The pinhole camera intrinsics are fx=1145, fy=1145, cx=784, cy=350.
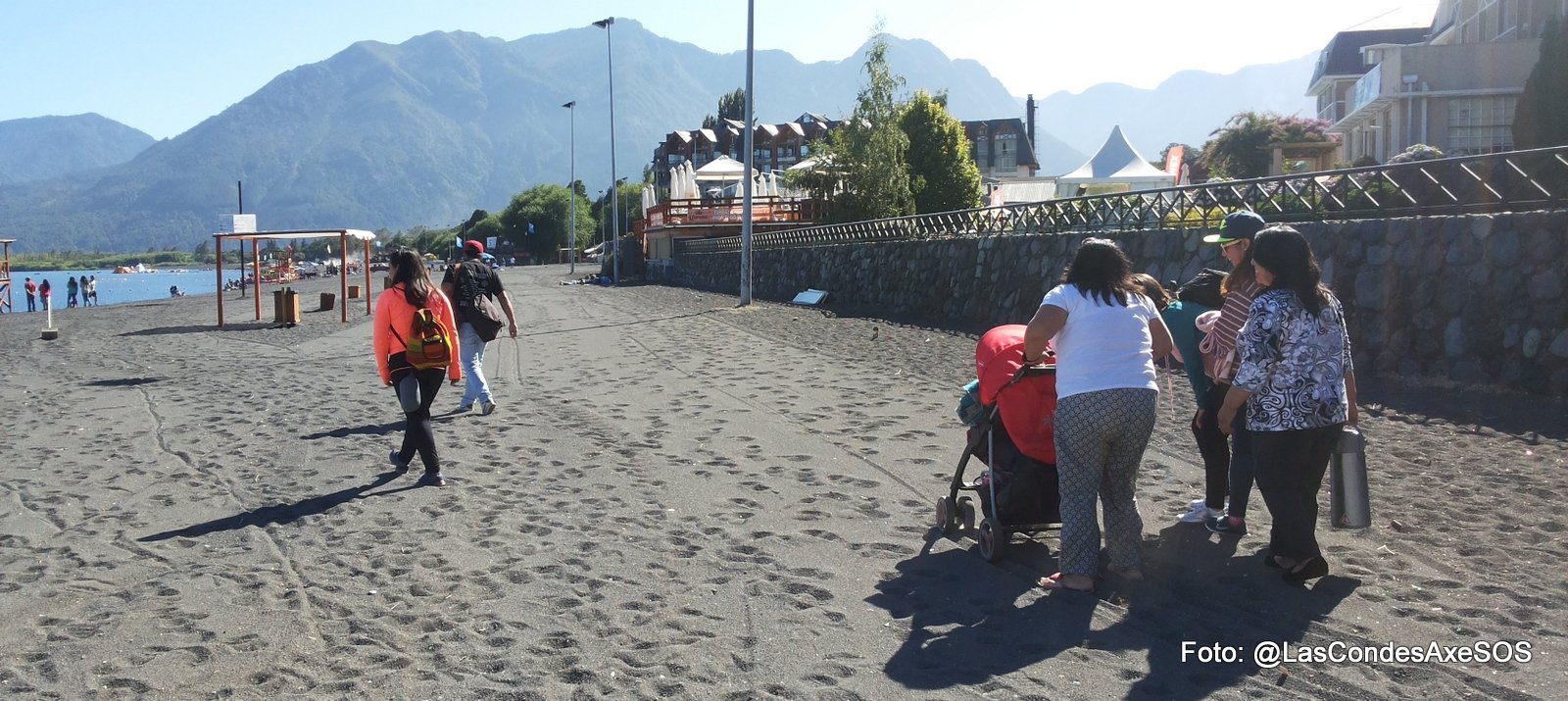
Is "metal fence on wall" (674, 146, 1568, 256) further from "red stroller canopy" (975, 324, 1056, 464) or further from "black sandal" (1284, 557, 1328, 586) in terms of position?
"red stroller canopy" (975, 324, 1056, 464)

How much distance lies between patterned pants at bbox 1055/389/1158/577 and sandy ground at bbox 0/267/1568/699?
0.66ft

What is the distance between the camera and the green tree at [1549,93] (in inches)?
925

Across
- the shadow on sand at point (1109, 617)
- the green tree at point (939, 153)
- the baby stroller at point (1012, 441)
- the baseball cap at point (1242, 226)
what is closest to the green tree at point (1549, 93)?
the baseball cap at point (1242, 226)

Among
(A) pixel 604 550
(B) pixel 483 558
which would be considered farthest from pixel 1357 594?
(B) pixel 483 558

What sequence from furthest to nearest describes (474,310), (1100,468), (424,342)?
1. (474,310)
2. (424,342)
3. (1100,468)

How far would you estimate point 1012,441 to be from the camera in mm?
5316

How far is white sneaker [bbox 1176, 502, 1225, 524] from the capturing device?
5.90 m

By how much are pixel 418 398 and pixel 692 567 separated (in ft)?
9.19

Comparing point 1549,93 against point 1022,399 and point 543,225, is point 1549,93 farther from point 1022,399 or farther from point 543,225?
point 543,225

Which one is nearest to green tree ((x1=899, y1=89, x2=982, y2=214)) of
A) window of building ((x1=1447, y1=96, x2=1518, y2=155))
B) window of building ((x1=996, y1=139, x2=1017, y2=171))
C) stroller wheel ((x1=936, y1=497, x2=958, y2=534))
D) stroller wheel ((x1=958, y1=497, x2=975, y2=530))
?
window of building ((x1=1447, y1=96, x2=1518, y2=155))

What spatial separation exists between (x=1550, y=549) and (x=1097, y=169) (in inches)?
1651

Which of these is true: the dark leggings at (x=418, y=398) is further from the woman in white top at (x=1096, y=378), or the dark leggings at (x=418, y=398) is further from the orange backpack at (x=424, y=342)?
the woman in white top at (x=1096, y=378)

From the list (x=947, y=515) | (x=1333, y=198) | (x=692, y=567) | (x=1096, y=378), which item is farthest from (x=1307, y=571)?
(x=1333, y=198)

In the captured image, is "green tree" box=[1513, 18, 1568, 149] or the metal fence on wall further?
"green tree" box=[1513, 18, 1568, 149]
